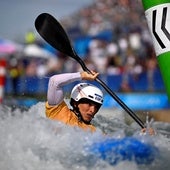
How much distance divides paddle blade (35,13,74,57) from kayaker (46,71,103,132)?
688 mm

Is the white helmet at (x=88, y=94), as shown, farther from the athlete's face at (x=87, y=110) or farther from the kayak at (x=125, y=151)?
the kayak at (x=125, y=151)

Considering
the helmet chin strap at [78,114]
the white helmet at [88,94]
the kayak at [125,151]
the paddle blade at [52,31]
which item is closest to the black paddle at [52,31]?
the paddle blade at [52,31]

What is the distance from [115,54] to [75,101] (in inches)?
444

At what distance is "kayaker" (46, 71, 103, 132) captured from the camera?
6.23m

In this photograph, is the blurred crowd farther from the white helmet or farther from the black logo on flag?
the black logo on flag

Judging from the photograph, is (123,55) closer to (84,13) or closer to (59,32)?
(84,13)

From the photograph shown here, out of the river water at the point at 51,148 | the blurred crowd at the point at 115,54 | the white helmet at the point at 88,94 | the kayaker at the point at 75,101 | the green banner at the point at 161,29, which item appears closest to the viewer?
the river water at the point at 51,148

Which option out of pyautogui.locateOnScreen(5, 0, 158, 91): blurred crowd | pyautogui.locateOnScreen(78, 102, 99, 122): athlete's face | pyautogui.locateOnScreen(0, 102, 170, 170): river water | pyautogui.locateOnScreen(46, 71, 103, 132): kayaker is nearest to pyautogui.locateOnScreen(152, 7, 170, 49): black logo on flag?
pyautogui.locateOnScreen(46, 71, 103, 132): kayaker

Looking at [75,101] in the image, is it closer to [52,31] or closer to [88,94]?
[88,94]

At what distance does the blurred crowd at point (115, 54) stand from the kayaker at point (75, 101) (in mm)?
9039

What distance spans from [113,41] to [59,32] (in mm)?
11617

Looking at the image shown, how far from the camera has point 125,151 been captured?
5.36 metres

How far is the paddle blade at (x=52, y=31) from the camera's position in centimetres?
698

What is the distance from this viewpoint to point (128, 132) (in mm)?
6660
